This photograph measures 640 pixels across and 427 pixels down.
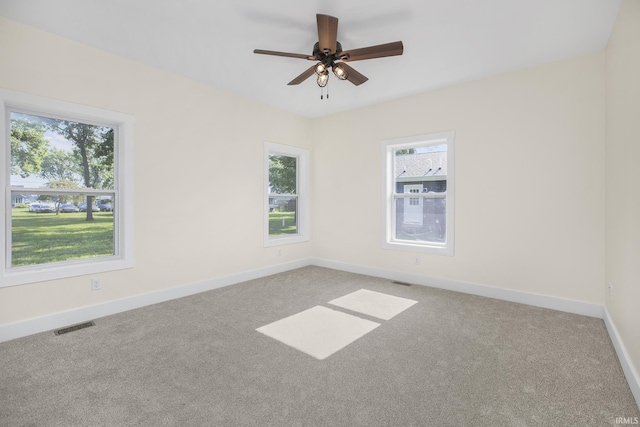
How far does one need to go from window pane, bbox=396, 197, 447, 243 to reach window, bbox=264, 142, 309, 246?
1731 millimetres

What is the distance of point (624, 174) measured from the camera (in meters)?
2.19

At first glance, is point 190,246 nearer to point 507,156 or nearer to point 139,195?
point 139,195

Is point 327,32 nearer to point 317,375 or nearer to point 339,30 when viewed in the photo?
point 339,30

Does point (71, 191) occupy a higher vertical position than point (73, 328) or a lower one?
higher

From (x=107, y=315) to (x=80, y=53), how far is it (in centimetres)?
263

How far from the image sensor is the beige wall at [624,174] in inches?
75.0

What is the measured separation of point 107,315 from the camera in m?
3.03

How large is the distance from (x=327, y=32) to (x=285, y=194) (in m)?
3.13

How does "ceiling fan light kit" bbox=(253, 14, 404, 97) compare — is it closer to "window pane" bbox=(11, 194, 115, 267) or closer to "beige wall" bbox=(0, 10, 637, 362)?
"beige wall" bbox=(0, 10, 637, 362)

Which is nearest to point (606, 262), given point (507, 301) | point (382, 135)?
point (507, 301)

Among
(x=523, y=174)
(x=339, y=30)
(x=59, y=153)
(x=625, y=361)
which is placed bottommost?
(x=625, y=361)

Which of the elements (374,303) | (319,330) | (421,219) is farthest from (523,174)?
(319,330)
